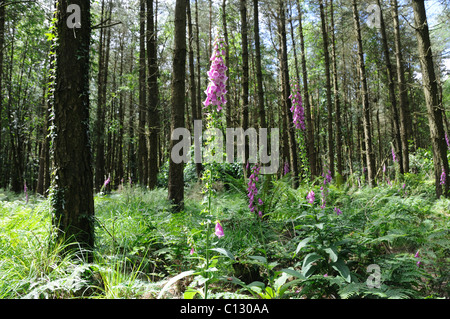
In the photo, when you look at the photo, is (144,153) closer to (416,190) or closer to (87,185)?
(87,185)

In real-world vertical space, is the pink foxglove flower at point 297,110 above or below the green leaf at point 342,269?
above

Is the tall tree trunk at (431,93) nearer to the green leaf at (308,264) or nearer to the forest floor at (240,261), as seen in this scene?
the forest floor at (240,261)

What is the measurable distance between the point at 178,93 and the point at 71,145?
347 centimetres

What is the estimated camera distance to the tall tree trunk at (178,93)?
623 centimetres

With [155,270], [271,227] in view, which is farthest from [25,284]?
[271,227]

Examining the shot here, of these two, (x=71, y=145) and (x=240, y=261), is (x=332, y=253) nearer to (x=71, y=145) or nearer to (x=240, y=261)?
(x=240, y=261)

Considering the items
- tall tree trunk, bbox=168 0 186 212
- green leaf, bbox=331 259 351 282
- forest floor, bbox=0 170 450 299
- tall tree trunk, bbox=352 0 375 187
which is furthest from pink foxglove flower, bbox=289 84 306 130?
tall tree trunk, bbox=352 0 375 187

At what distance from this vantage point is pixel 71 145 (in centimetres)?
315

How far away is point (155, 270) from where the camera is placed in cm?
348

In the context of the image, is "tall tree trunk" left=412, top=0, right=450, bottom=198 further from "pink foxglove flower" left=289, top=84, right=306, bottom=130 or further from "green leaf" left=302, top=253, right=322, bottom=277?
"green leaf" left=302, top=253, right=322, bottom=277

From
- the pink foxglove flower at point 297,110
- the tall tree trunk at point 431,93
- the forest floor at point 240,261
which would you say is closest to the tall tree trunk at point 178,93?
the forest floor at point 240,261

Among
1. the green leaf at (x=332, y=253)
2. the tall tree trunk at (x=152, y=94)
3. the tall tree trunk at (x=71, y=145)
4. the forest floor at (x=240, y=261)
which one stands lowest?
the forest floor at (x=240, y=261)

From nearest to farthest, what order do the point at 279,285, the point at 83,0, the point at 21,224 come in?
the point at 279,285
the point at 83,0
the point at 21,224
